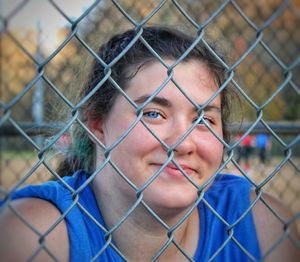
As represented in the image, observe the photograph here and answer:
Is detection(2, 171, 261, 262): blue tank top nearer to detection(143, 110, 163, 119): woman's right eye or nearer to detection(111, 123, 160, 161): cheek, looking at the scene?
detection(111, 123, 160, 161): cheek

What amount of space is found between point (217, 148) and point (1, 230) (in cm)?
77

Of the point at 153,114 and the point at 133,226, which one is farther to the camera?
the point at 133,226

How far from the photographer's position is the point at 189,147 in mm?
1381

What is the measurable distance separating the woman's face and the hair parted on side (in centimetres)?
5

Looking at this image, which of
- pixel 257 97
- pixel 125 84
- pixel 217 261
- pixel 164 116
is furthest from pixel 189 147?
pixel 257 97

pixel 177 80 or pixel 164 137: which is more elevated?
pixel 177 80

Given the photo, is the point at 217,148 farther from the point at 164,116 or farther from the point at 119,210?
the point at 119,210

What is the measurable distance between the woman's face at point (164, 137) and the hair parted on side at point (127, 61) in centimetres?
5

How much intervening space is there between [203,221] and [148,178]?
559mm

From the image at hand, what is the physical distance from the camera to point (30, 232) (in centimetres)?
128

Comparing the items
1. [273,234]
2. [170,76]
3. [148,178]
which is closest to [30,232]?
[148,178]

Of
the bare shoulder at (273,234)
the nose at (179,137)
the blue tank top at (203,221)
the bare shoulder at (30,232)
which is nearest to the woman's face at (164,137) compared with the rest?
the nose at (179,137)

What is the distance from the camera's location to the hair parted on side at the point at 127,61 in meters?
1.54

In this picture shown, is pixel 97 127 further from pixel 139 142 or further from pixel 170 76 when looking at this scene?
pixel 170 76
